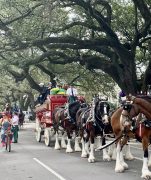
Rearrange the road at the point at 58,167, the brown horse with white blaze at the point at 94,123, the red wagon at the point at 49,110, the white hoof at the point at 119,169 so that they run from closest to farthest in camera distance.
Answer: the road at the point at 58,167 → the white hoof at the point at 119,169 → the brown horse with white blaze at the point at 94,123 → the red wagon at the point at 49,110

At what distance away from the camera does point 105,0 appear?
2600 cm

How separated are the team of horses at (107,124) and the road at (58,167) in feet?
1.30

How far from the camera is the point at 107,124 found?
47.3ft

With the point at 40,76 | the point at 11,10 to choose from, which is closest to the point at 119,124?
the point at 11,10

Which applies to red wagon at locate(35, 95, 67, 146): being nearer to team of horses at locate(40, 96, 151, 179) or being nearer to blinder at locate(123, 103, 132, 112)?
team of horses at locate(40, 96, 151, 179)

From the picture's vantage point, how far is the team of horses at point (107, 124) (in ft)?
35.9

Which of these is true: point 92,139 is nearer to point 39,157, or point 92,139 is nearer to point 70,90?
point 39,157

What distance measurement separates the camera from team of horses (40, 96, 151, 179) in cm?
1095

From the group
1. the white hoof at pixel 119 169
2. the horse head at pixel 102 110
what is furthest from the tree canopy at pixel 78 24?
the white hoof at pixel 119 169

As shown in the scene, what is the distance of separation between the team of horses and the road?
1.30 ft

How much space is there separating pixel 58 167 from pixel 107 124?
87.6 inches

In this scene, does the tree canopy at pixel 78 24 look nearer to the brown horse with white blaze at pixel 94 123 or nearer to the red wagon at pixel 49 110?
the red wagon at pixel 49 110

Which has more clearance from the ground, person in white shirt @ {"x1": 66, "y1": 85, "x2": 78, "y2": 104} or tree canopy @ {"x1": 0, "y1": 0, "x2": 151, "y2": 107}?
tree canopy @ {"x1": 0, "y1": 0, "x2": 151, "y2": 107}

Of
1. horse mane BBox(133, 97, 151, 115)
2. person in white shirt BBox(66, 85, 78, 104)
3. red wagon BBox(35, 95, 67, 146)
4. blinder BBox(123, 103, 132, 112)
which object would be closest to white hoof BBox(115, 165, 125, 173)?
blinder BBox(123, 103, 132, 112)
